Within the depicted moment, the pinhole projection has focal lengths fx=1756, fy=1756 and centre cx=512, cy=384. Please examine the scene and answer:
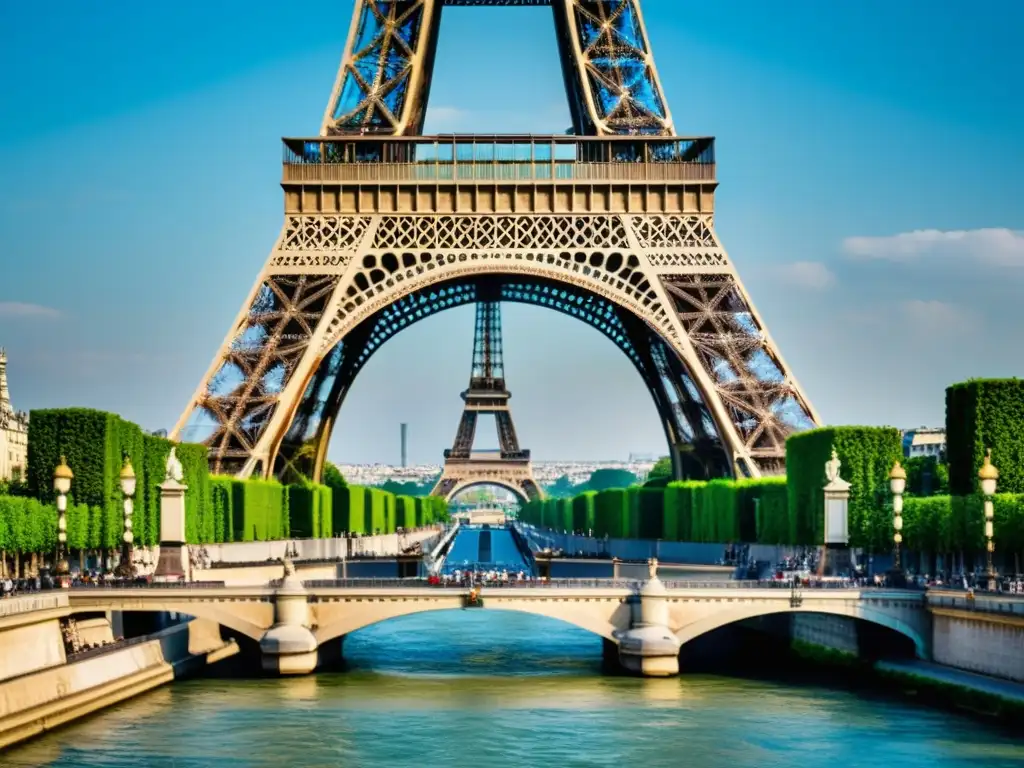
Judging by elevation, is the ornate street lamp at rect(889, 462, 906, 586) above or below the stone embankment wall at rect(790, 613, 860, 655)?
above

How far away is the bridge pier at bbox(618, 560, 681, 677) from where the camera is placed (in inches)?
1745

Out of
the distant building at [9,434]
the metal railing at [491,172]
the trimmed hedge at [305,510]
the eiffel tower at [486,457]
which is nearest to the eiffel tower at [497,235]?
the metal railing at [491,172]

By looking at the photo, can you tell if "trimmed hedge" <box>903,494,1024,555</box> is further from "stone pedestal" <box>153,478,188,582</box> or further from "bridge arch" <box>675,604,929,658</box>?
"stone pedestal" <box>153,478,188,582</box>

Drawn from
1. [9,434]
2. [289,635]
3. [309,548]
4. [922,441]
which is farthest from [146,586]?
[922,441]

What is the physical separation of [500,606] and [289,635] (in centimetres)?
542

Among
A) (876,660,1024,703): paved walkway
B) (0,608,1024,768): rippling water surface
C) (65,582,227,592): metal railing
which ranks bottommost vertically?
(0,608,1024,768): rippling water surface

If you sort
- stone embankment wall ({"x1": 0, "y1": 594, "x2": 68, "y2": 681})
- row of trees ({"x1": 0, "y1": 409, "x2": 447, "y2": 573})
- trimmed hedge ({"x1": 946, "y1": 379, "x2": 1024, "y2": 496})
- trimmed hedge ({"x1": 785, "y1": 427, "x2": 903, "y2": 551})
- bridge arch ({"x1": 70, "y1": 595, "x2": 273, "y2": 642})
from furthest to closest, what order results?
1. trimmed hedge ({"x1": 785, "y1": 427, "x2": 903, "y2": 551})
2. trimmed hedge ({"x1": 946, "y1": 379, "x2": 1024, "y2": 496})
3. row of trees ({"x1": 0, "y1": 409, "x2": 447, "y2": 573})
4. bridge arch ({"x1": 70, "y1": 595, "x2": 273, "y2": 642})
5. stone embankment wall ({"x1": 0, "y1": 594, "x2": 68, "y2": 681})

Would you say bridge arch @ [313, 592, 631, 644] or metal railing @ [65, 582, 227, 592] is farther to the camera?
metal railing @ [65, 582, 227, 592]

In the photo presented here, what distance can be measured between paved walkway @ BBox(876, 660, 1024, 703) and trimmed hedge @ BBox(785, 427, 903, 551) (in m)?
12.0

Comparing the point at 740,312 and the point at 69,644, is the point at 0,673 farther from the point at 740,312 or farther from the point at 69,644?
the point at 740,312

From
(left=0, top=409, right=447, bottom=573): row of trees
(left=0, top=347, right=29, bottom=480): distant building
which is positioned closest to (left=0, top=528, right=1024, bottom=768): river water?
(left=0, top=409, right=447, bottom=573): row of trees

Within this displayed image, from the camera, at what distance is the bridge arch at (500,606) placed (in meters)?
44.8

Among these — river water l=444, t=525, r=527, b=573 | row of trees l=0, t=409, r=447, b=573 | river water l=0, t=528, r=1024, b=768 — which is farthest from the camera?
river water l=444, t=525, r=527, b=573

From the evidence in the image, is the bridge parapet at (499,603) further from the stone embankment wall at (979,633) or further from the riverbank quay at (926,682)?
the stone embankment wall at (979,633)
